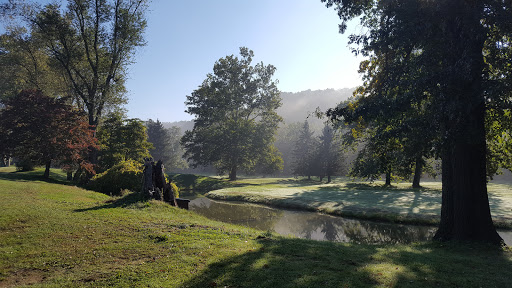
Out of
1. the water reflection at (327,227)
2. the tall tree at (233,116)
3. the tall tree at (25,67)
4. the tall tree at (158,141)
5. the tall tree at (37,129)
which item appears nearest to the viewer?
the water reflection at (327,227)

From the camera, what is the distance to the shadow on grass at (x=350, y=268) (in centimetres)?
594

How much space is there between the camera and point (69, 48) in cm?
2941

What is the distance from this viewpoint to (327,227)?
Result: 17.5 metres

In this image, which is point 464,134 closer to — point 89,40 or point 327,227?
point 327,227

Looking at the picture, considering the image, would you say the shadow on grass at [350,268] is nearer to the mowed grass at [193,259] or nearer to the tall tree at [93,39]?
the mowed grass at [193,259]

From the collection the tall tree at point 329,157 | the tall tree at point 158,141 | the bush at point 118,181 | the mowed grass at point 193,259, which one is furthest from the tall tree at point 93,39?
the tall tree at point 158,141

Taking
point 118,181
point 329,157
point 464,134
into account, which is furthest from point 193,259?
point 329,157

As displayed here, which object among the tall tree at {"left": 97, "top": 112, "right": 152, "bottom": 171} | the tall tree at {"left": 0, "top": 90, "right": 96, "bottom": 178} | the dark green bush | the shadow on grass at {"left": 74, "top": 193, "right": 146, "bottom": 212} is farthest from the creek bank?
the dark green bush

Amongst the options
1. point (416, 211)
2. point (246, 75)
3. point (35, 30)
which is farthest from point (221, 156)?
point (416, 211)

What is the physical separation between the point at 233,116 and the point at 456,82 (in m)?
54.3

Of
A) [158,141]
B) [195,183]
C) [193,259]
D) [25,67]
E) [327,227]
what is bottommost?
[195,183]

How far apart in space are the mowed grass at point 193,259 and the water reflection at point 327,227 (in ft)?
14.3

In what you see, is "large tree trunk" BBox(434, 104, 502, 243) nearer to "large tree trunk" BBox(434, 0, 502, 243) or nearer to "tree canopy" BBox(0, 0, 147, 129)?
"large tree trunk" BBox(434, 0, 502, 243)

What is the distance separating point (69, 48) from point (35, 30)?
694 cm
